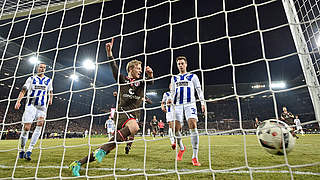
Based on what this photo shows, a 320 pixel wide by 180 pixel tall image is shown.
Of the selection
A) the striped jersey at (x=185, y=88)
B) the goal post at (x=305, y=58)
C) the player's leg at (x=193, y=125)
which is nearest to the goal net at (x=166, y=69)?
the goal post at (x=305, y=58)

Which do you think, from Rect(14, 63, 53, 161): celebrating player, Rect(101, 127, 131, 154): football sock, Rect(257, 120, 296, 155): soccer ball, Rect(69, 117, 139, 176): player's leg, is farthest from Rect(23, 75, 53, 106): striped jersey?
Rect(257, 120, 296, 155): soccer ball

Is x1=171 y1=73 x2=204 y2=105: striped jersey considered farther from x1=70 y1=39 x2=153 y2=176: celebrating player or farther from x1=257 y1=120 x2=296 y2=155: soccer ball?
x1=257 y1=120 x2=296 y2=155: soccer ball

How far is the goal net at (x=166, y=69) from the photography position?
2.40 m

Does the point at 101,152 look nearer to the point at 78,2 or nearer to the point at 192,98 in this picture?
the point at 192,98

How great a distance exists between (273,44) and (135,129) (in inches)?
704

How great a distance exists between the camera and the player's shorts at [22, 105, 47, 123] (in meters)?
3.74

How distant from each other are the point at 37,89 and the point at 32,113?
1.67ft

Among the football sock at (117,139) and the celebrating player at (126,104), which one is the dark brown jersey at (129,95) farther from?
the football sock at (117,139)

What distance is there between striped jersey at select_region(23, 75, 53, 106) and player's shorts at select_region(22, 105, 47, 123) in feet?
0.27

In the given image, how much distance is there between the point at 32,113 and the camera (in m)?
3.79

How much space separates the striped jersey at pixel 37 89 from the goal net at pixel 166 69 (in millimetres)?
343

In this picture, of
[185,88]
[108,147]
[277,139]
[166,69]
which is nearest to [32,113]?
[108,147]

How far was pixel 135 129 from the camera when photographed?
8.45ft

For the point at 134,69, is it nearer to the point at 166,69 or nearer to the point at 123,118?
the point at 123,118
